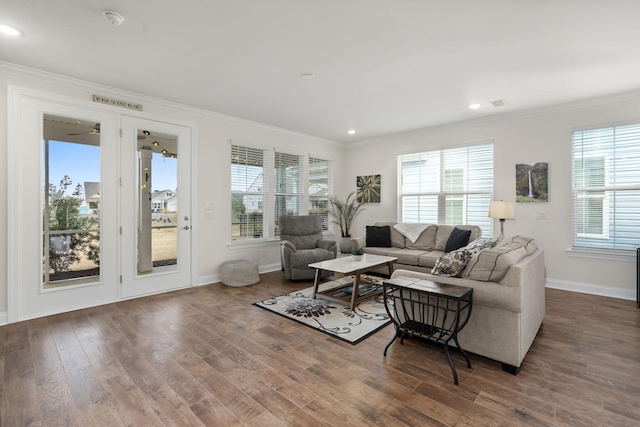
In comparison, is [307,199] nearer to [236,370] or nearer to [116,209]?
[116,209]

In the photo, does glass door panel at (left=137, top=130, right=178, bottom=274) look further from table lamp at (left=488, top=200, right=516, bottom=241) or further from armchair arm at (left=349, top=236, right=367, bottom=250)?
table lamp at (left=488, top=200, right=516, bottom=241)

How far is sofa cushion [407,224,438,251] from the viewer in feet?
17.1

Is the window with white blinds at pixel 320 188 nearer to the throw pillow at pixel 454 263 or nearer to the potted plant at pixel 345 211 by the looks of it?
the potted plant at pixel 345 211

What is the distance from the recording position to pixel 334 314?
342 centimetres

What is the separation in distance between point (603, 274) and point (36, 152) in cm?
730

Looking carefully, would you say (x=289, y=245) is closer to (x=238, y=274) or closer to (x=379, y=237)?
(x=238, y=274)

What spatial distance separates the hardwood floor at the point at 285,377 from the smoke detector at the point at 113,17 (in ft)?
8.85

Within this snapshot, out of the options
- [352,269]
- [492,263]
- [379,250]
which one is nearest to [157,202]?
[352,269]

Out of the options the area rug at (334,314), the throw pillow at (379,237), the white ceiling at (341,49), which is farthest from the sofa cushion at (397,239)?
the white ceiling at (341,49)

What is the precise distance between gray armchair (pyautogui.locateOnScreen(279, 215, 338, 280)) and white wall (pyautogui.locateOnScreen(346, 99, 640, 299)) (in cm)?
293

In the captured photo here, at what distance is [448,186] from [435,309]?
366 cm

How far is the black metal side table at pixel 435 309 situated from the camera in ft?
7.22

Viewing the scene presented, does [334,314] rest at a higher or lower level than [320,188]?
lower

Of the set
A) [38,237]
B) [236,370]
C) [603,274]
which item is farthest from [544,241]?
[38,237]
